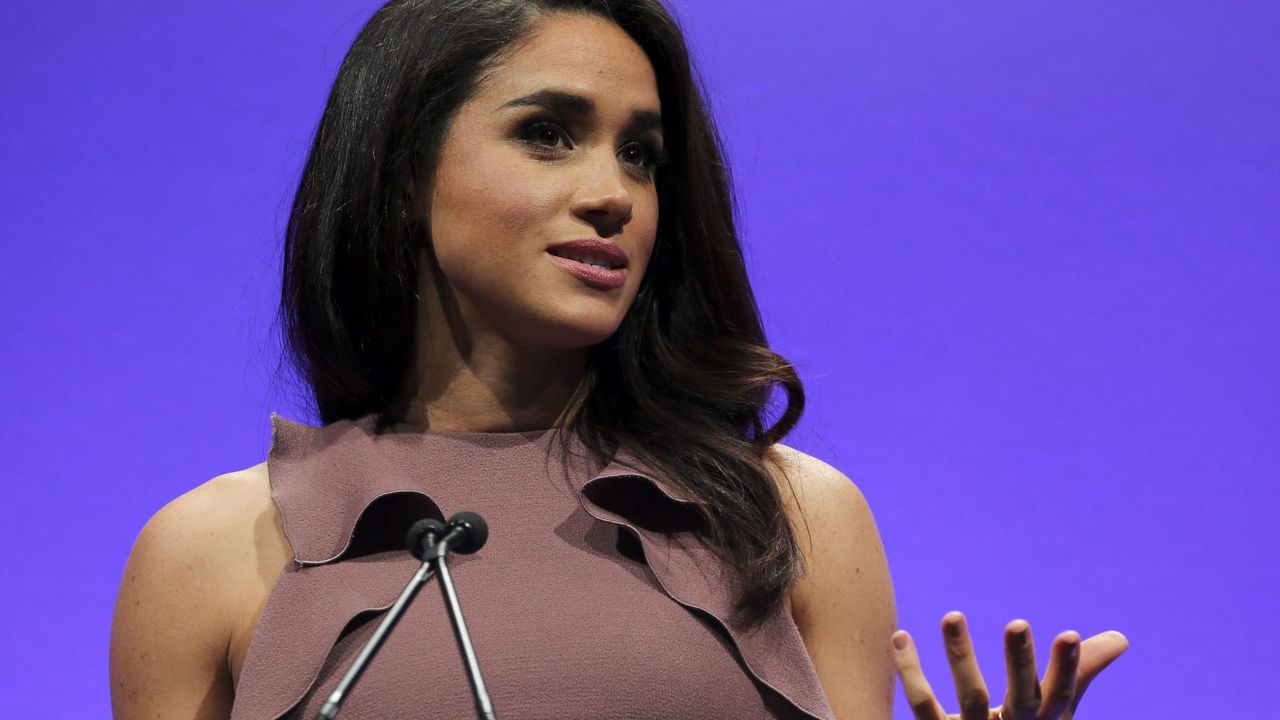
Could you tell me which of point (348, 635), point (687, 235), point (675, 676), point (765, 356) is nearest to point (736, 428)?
point (765, 356)

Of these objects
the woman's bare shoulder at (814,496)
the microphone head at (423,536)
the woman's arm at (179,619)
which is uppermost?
Answer: the woman's bare shoulder at (814,496)

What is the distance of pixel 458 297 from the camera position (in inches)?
65.9

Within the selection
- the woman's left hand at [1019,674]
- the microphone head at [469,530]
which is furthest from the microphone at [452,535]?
the woman's left hand at [1019,674]

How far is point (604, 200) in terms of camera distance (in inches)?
62.6

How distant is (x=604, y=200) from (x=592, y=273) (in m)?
0.07

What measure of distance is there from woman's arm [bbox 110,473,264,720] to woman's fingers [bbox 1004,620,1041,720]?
0.74 meters

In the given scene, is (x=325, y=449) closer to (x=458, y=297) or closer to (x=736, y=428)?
(x=458, y=297)

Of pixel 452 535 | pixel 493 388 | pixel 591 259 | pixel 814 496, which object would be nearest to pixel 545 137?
pixel 591 259

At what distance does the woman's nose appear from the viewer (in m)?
1.59

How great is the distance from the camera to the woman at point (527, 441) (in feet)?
4.94

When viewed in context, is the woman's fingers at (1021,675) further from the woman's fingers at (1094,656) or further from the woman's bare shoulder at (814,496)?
the woman's bare shoulder at (814,496)

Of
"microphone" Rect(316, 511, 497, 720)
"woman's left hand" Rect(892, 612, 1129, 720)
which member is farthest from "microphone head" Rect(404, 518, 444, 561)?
"woman's left hand" Rect(892, 612, 1129, 720)

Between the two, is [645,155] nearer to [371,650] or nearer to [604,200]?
[604,200]

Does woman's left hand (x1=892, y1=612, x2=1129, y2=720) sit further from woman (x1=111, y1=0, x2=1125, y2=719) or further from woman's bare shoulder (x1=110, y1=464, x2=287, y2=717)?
woman's bare shoulder (x1=110, y1=464, x2=287, y2=717)
